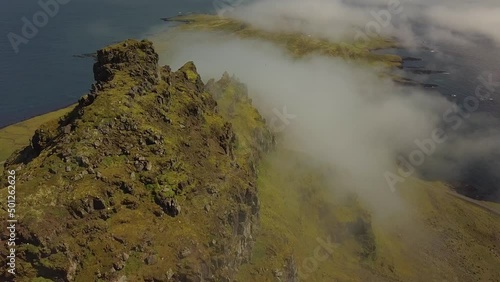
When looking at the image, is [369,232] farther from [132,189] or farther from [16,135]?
[16,135]

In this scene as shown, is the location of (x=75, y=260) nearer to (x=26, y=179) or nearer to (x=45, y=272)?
(x=45, y=272)

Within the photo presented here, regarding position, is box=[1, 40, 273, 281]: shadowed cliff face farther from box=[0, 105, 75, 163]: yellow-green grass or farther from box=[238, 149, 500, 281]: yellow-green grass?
box=[0, 105, 75, 163]: yellow-green grass

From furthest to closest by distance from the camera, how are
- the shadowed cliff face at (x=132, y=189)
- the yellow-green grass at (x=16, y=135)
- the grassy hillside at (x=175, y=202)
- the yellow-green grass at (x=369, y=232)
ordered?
the yellow-green grass at (x=16, y=135)
the yellow-green grass at (x=369, y=232)
the grassy hillside at (x=175, y=202)
the shadowed cliff face at (x=132, y=189)

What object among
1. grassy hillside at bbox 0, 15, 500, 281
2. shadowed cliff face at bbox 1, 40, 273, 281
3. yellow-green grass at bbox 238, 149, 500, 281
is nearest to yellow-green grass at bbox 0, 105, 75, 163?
grassy hillside at bbox 0, 15, 500, 281

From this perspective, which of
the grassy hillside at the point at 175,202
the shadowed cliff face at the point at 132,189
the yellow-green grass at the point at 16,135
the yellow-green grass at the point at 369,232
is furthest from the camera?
the yellow-green grass at the point at 16,135

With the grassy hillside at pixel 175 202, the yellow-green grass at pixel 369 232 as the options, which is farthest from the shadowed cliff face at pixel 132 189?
the yellow-green grass at pixel 369 232

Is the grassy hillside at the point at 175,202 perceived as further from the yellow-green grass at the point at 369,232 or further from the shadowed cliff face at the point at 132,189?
the yellow-green grass at the point at 369,232

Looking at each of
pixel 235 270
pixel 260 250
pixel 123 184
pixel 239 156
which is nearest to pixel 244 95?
pixel 239 156

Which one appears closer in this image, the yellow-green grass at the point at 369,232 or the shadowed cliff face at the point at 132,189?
the shadowed cliff face at the point at 132,189

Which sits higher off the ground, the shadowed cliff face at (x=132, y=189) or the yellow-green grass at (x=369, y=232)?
the shadowed cliff face at (x=132, y=189)
